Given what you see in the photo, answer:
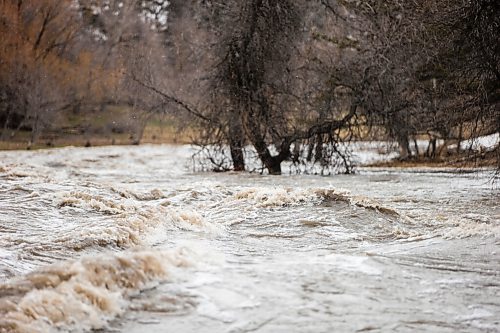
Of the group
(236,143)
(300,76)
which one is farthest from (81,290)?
(236,143)

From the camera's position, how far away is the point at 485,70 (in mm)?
13531

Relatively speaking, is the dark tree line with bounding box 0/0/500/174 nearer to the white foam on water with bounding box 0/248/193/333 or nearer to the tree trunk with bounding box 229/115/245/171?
the tree trunk with bounding box 229/115/245/171

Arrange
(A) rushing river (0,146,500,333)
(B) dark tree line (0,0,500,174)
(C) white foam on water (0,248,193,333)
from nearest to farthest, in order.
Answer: (C) white foam on water (0,248,193,333), (A) rushing river (0,146,500,333), (B) dark tree line (0,0,500,174)

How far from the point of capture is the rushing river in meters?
5.68

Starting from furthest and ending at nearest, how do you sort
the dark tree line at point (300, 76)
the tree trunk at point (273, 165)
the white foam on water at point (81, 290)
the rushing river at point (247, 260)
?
the tree trunk at point (273, 165), the dark tree line at point (300, 76), the rushing river at point (247, 260), the white foam on water at point (81, 290)

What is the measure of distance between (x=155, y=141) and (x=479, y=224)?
3805 centimetres

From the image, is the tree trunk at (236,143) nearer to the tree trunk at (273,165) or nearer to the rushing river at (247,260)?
the tree trunk at (273,165)

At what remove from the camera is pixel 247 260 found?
311 inches

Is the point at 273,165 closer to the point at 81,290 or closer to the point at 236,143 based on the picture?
the point at 236,143

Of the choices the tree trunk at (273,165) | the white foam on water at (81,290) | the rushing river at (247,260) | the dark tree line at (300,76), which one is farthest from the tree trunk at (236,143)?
the white foam on water at (81,290)

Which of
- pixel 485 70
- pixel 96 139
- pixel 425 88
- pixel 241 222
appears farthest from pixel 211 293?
pixel 96 139

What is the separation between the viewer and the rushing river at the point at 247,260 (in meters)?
5.68

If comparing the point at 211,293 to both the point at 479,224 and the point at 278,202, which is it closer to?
the point at 479,224

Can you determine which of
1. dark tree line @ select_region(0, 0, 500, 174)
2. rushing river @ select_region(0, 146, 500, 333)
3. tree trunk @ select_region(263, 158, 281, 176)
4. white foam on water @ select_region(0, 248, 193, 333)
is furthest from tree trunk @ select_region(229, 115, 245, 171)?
white foam on water @ select_region(0, 248, 193, 333)
